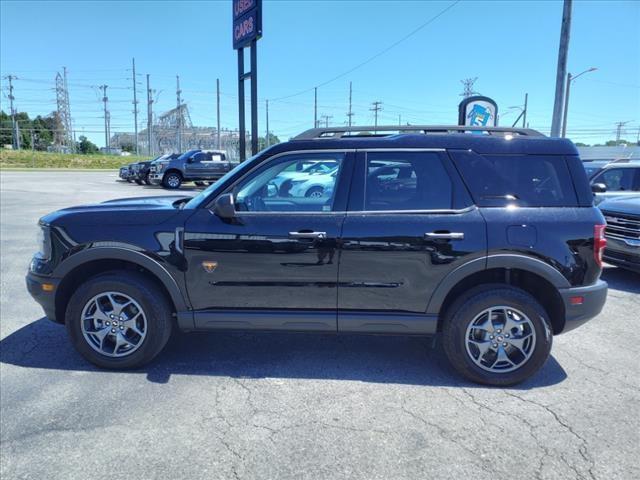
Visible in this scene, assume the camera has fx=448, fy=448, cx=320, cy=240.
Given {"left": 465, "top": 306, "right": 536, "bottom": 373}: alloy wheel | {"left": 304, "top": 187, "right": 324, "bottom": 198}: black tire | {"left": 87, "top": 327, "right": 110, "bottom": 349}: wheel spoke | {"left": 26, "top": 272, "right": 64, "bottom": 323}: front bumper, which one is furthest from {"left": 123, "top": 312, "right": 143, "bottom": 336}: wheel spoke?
{"left": 465, "top": 306, "right": 536, "bottom": 373}: alloy wheel

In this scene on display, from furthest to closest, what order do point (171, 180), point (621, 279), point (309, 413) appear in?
1. point (171, 180)
2. point (621, 279)
3. point (309, 413)

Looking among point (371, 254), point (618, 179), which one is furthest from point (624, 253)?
point (371, 254)

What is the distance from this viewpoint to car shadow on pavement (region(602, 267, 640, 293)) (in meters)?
6.16

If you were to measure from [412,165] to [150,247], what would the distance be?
2134 mm

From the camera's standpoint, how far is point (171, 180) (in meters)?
23.5

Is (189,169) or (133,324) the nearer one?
(133,324)

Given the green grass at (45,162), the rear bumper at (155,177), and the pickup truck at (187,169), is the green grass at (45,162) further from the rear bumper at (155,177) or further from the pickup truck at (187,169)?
the pickup truck at (187,169)

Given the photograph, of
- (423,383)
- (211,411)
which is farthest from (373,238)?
(211,411)

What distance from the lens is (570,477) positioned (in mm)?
2426

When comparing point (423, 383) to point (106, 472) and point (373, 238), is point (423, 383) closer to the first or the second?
point (373, 238)

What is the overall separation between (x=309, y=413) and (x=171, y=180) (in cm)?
2224

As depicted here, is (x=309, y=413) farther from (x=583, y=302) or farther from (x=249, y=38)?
(x=249, y=38)

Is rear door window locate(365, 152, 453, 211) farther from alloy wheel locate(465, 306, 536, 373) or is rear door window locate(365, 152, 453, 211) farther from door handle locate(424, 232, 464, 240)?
alloy wheel locate(465, 306, 536, 373)

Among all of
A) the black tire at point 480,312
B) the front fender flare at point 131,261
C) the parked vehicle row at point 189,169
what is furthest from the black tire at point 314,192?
the parked vehicle row at point 189,169
